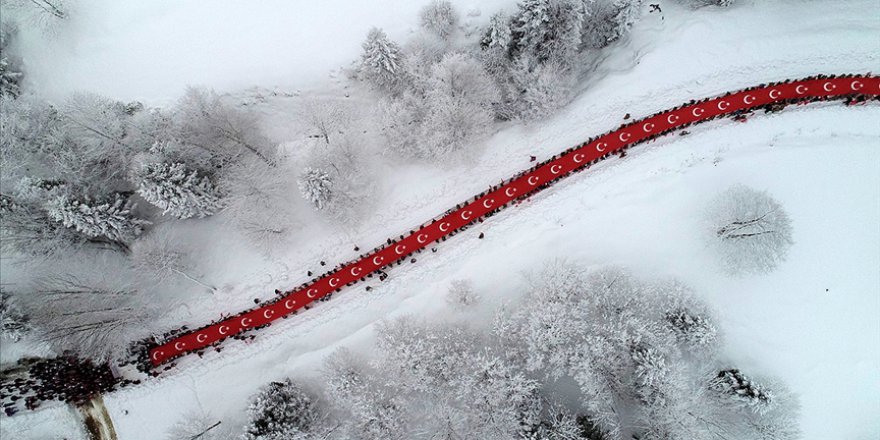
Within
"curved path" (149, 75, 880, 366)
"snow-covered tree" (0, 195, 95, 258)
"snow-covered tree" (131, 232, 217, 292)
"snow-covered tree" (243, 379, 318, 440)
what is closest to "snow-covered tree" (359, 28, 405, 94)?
"curved path" (149, 75, 880, 366)

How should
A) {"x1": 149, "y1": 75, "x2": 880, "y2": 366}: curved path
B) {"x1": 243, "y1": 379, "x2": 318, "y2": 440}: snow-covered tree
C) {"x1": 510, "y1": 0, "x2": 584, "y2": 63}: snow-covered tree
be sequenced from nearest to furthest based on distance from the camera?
{"x1": 243, "y1": 379, "x2": 318, "y2": 440}: snow-covered tree → {"x1": 510, "y1": 0, "x2": 584, "y2": 63}: snow-covered tree → {"x1": 149, "y1": 75, "x2": 880, "y2": 366}: curved path

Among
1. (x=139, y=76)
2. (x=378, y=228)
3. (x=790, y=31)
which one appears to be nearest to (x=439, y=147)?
(x=378, y=228)

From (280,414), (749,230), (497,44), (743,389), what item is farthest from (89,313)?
(749,230)

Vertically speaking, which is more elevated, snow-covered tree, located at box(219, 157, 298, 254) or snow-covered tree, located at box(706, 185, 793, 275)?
snow-covered tree, located at box(219, 157, 298, 254)

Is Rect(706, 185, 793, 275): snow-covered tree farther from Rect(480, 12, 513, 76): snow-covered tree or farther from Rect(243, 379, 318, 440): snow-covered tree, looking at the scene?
Rect(243, 379, 318, 440): snow-covered tree

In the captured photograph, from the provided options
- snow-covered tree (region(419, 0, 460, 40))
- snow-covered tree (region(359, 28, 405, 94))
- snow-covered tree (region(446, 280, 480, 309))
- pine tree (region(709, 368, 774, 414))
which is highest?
snow-covered tree (region(419, 0, 460, 40))

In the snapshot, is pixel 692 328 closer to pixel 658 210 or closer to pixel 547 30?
pixel 658 210
